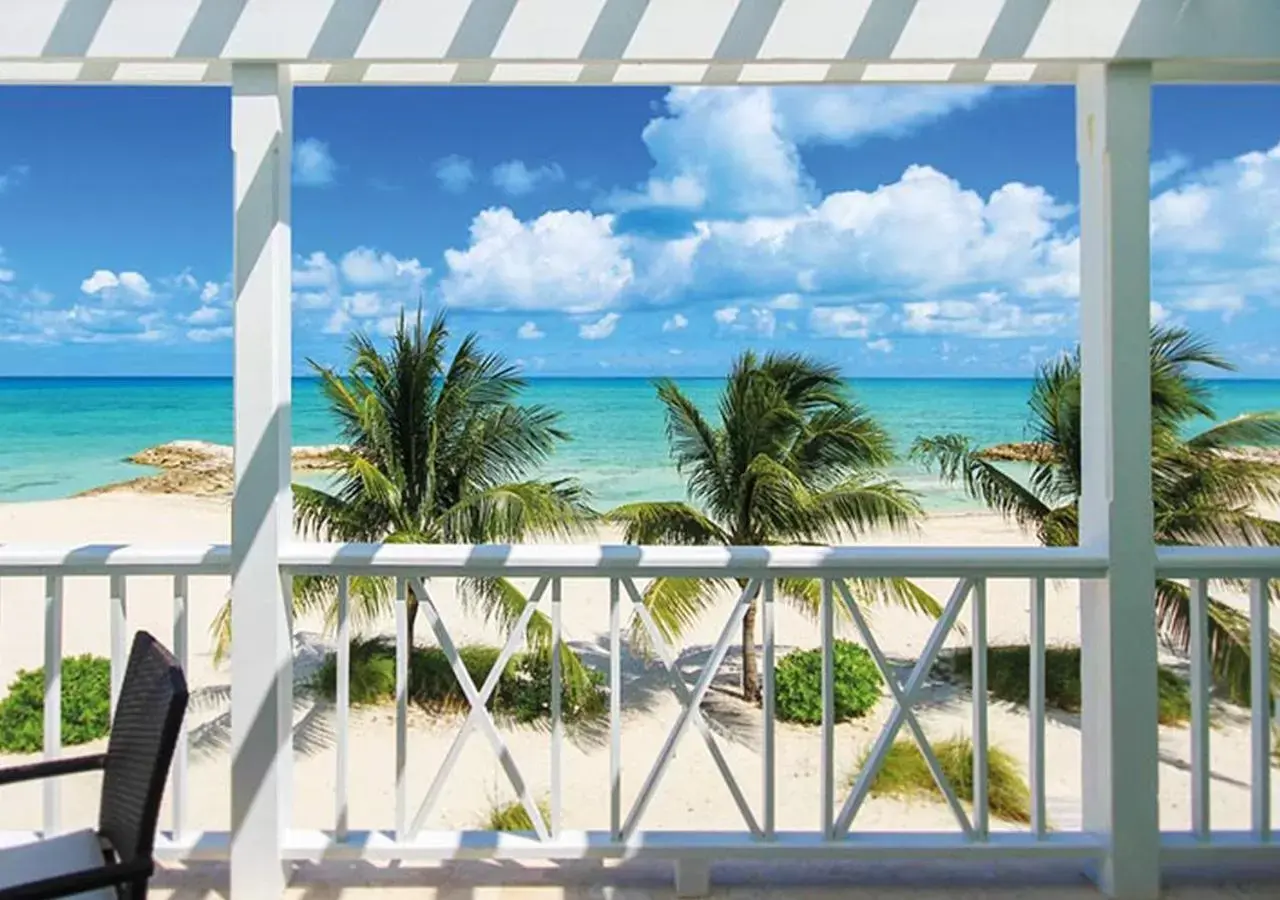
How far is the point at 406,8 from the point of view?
212 cm

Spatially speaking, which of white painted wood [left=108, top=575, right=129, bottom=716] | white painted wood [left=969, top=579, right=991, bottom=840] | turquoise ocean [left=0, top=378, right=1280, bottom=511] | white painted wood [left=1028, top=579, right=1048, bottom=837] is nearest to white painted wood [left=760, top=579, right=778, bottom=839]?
white painted wood [left=969, top=579, right=991, bottom=840]

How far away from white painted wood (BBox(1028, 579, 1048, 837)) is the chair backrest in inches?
74.1

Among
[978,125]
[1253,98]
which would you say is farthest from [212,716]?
[1253,98]

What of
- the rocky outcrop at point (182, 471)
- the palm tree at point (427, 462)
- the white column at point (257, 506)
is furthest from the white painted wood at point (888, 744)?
the rocky outcrop at point (182, 471)

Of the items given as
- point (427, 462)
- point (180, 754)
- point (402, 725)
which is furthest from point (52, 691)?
point (427, 462)

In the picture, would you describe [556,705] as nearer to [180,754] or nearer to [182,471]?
[180,754]

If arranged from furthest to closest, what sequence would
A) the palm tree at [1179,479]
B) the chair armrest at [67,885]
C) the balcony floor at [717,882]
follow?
the palm tree at [1179,479]
the balcony floor at [717,882]
the chair armrest at [67,885]

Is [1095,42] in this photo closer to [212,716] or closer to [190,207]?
[212,716]

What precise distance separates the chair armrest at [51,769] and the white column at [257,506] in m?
0.49

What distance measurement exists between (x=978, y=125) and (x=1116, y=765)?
75.3ft

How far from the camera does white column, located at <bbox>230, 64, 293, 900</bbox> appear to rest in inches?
85.0

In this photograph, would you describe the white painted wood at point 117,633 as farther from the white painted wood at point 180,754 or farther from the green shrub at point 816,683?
the green shrub at point 816,683

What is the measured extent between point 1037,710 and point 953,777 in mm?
4809

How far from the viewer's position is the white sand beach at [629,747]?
6836 mm
